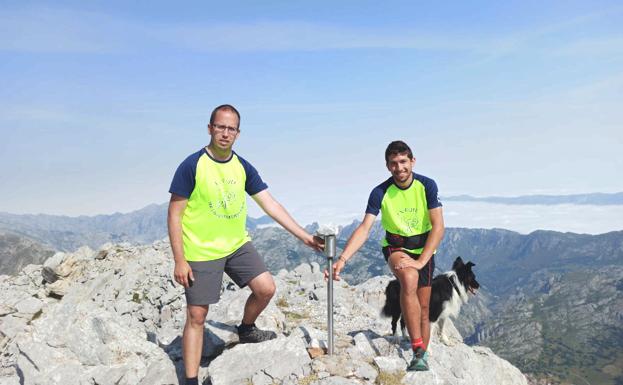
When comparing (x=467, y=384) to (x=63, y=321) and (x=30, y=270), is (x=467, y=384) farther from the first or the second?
(x=30, y=270)

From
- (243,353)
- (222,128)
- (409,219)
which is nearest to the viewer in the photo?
(222,128)

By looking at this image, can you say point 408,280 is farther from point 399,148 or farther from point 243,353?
point 243,353

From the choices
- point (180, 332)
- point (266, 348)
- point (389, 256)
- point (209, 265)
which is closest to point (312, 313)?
point (180, 332)

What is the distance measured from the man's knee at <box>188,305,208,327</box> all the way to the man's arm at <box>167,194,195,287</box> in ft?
1.74

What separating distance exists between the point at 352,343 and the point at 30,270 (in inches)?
1328

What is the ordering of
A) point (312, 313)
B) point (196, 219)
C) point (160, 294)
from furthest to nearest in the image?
point (160, 294), point (312, 313), point (196, 219)

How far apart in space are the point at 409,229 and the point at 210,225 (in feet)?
11.5

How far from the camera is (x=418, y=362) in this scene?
8.01m

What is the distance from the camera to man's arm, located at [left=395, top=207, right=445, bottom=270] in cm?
778

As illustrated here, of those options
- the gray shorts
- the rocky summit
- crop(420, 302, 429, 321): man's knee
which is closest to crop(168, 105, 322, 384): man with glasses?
the gray shorts

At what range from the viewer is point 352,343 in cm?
943

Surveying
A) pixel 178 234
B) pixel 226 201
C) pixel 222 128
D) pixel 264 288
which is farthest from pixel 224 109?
pixel 264 288

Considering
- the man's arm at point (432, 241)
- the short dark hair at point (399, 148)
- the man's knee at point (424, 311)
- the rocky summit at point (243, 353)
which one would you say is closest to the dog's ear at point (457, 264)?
the rocky summit at point (243, 353)

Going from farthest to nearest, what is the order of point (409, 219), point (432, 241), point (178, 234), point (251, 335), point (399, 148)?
point (251, 335)
point (409, 219)
point (432, 241)
point (399, 148)
point (178, 234)
